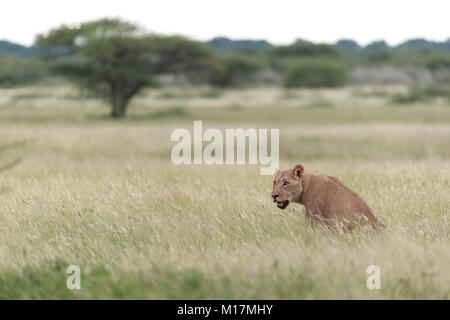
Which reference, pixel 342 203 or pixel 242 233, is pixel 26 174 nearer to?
pixel 242 233

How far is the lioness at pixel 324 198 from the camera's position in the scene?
5699mm

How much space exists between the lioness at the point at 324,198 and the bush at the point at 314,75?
198 feet

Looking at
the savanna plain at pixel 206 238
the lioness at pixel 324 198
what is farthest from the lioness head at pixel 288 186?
the savanna plain at pixel 206 238

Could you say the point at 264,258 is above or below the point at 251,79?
below

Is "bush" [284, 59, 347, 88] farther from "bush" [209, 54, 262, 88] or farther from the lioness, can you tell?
the lioness

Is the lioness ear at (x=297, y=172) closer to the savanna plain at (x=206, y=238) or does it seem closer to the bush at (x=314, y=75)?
the savanna plain at (x=206, y=238)

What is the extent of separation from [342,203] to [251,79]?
193 feet

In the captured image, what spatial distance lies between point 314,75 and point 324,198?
203 feet

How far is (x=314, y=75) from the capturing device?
66.5m

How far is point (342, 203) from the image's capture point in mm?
5730

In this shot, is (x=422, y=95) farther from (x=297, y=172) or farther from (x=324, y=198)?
(x=324, y=198)

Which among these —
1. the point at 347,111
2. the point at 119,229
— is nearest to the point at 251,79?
the point at 347,111

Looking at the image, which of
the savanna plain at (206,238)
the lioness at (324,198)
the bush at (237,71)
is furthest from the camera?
the bush at (237,71)
